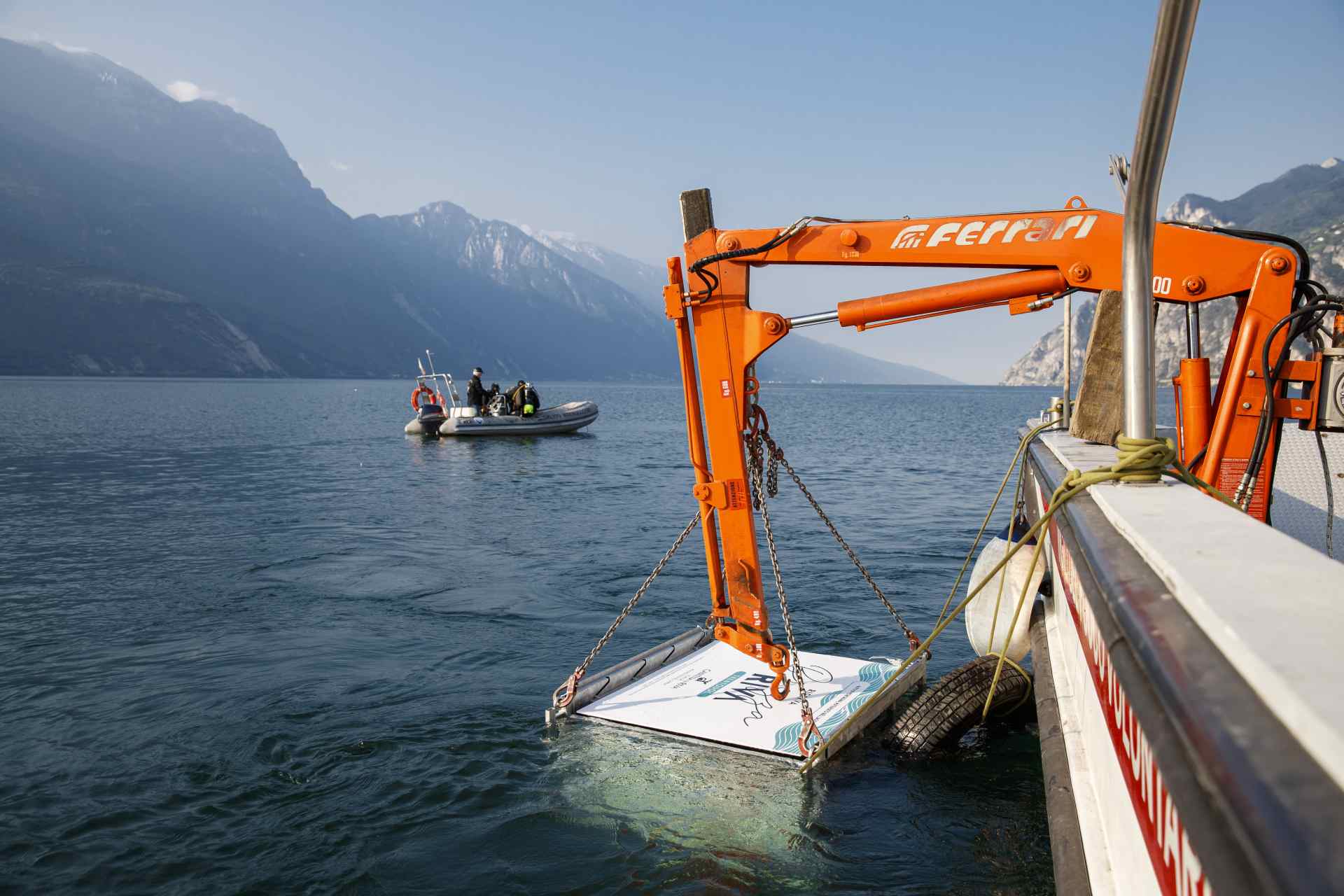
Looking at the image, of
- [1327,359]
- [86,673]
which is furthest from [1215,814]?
[86,673]

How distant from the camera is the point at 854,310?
261 inches

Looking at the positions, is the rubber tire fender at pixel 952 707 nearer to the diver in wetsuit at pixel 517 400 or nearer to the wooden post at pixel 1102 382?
the wooden post at pixel 1102 382

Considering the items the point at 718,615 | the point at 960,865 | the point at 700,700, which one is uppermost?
the point at 718,615

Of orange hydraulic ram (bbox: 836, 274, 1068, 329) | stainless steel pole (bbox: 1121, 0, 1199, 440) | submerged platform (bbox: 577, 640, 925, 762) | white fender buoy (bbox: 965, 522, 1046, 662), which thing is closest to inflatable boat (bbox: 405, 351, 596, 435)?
submerged platform (bbox: 577, 640, 925, 762)

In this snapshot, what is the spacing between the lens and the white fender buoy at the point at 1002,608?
7.19 metres

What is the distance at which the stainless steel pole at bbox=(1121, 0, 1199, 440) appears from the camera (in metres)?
2.65

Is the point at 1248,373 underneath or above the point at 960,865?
above

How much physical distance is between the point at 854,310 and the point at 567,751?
12.6ft

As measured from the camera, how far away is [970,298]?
6402 millimetres

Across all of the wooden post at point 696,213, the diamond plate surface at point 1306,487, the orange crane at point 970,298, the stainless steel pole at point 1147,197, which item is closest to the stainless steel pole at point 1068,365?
the diamond plate surface at point 1306,487

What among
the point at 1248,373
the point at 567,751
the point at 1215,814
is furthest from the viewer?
the point at 567,751

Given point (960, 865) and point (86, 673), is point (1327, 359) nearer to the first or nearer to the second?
point (960, 865)

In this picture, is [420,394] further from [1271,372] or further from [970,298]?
[1271,372]

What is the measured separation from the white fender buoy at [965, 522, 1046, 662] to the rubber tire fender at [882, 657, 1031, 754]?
25cm
